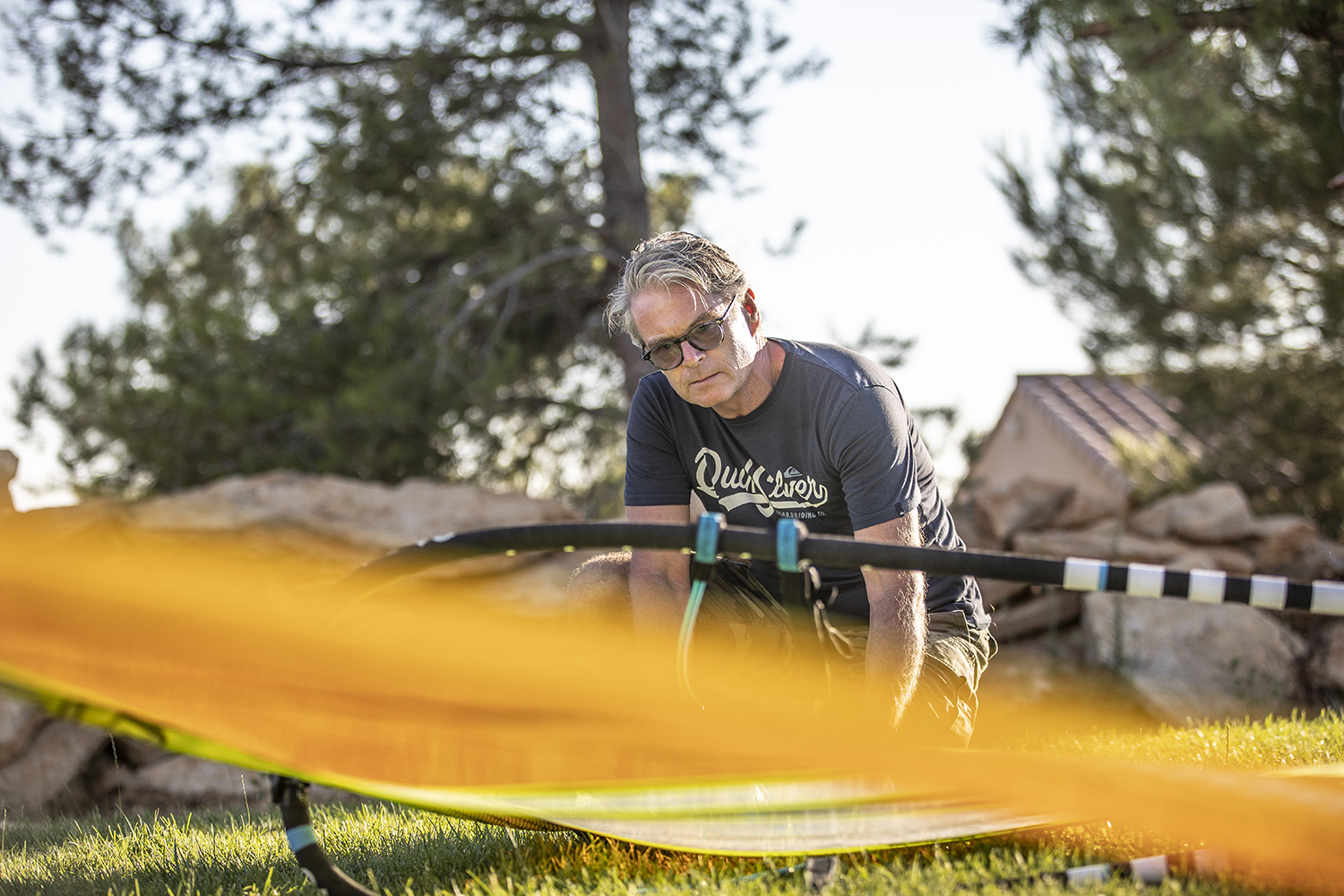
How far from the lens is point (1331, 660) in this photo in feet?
18.5

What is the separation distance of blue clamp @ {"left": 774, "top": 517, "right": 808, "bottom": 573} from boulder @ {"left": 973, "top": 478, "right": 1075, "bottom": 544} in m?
5.32

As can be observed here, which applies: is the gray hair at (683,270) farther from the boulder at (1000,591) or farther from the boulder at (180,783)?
Result: the boulder at (1000,591)

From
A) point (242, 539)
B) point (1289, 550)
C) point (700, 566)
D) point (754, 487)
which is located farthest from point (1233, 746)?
point (242, 539)

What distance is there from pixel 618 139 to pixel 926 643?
652 cm

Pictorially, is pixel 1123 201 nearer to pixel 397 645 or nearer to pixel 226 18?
pixel 226 18

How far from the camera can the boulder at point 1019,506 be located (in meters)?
6.91

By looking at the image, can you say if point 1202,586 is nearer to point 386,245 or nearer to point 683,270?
point 683,270

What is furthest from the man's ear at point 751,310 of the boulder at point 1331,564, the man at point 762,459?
the boulder at point 1331,564

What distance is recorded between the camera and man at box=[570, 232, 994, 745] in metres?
2.53

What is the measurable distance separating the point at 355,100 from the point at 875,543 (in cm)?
714

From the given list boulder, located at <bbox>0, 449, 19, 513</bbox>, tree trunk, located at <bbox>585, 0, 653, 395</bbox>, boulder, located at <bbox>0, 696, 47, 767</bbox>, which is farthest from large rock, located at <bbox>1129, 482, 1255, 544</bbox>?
boulder, located at <bbox>0, 449, 19, 513</bbox>

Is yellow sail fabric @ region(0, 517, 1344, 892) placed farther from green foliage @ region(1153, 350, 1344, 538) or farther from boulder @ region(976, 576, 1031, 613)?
green foliage @ region(1153, 350, 1344, 538)

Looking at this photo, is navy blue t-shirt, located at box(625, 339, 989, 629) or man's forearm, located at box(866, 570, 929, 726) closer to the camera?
man's forearm, located at box(866, 570, 929, 726)

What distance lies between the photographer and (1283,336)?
9.16 metres
